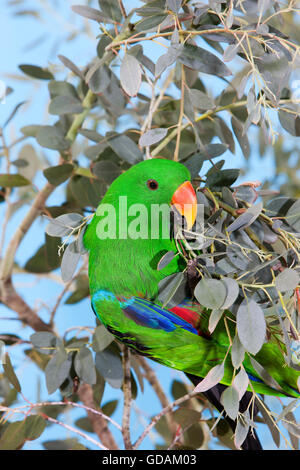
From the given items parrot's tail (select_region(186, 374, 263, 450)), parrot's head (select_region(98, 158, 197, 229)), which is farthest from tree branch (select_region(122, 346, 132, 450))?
parrot's head (select_region(98, 158, 197, 229))

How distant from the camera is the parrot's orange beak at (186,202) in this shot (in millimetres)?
651

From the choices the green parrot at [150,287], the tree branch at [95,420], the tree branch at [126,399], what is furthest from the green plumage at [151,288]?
the tree branch at [95,420]

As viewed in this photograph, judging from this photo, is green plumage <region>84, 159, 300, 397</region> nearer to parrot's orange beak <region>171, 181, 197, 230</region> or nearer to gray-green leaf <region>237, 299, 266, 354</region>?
parrot's orange beak <region>171, 181, 197, 230</region>

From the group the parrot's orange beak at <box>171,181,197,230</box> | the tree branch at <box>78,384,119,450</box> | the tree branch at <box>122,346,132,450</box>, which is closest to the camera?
the parrot's orange beak at <box>171,181,197,230</box>

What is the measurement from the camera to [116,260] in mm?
685

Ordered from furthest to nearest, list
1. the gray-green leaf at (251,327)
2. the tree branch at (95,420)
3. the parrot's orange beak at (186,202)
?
the tree branch at (95,420) → the parrot's orange beak at (186,202) → the gray-green leaf at (251,327)

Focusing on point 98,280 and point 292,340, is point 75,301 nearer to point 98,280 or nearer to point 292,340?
point 98,280

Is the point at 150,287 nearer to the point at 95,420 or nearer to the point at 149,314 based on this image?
the point at 149,314

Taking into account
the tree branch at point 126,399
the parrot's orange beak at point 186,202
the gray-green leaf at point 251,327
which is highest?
the parrot's orange beak at point 186,202

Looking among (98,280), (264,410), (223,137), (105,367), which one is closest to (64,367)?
(105,367)

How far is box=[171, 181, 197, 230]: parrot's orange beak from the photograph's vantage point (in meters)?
0.65

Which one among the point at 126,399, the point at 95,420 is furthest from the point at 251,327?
the point at 95,420

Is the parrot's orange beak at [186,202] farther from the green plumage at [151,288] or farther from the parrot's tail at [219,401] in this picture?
the parrot's tail at [219,401]
